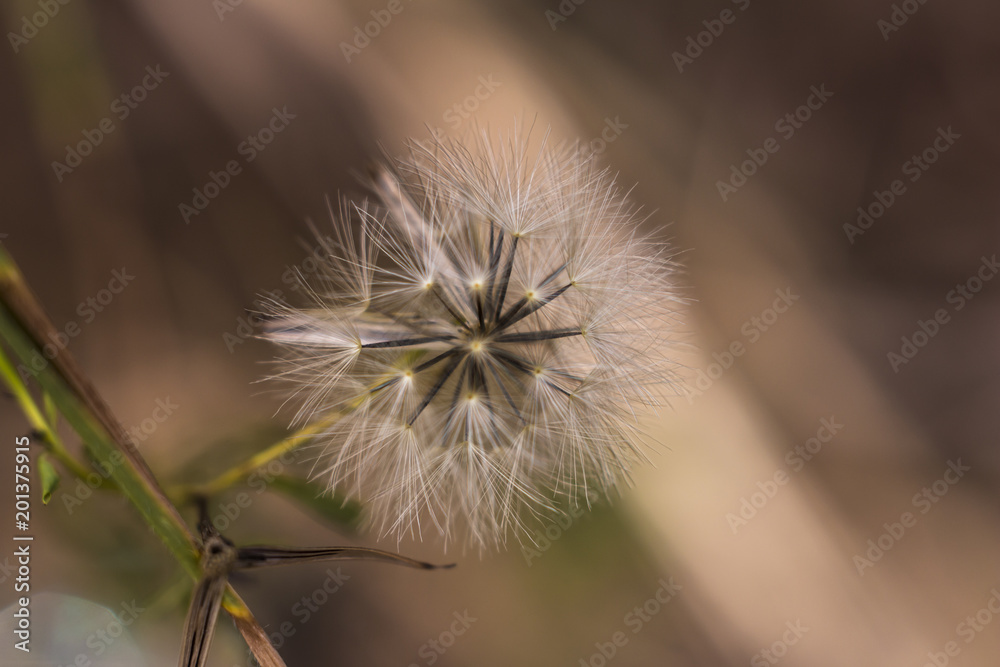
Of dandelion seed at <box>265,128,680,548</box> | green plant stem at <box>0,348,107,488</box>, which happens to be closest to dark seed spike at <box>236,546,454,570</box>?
dandelion seed at <box>265,128,680,548</box>

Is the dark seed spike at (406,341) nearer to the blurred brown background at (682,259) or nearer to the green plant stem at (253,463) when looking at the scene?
the green plant stem at (253,463)

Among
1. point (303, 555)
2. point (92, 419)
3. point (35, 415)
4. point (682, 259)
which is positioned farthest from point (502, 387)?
point (682, 259)

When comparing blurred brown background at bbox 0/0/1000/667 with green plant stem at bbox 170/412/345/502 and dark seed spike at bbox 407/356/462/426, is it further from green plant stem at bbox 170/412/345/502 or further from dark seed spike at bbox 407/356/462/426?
dark seed spike at bbox 407/356/462/426

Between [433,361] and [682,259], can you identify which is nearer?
[433,361]

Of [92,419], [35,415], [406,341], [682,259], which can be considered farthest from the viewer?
[682,259]

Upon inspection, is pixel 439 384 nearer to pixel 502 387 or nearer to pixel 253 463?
pixel 502 387

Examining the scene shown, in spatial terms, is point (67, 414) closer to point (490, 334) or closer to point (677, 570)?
point (490, 334)

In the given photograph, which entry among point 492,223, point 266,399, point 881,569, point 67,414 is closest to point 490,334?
point 492,223
